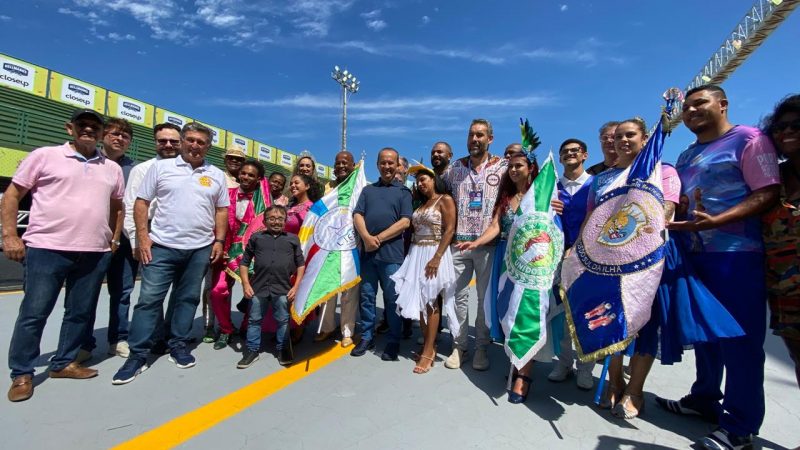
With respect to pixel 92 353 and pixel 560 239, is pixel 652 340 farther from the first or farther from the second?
pixel 92 353

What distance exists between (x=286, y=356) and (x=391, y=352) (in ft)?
2.95

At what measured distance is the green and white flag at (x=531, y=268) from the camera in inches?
108

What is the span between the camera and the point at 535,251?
9.33 feet

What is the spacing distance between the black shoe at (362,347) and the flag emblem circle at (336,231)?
0.89 m

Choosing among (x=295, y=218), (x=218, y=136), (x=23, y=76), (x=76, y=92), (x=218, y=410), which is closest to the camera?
(x=218, y=410)

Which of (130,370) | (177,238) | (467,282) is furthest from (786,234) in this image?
(130,370)

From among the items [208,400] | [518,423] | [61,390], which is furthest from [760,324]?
[61,390]

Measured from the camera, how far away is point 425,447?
2.10 meters

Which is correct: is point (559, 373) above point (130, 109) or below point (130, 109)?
below

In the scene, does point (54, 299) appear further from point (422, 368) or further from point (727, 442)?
point (727, 442)

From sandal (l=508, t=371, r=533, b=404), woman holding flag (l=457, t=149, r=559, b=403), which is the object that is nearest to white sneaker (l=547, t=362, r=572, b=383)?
sandal (l=508, t=371, r=533, b=404)

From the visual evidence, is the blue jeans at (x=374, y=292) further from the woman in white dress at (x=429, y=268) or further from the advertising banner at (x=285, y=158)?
the advertising banner at (x=285, y=158)

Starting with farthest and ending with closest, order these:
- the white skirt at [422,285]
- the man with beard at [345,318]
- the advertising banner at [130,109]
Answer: the advertising banner at [130,109] → the man with beard at [345,318] → the white skirt at [422,285]

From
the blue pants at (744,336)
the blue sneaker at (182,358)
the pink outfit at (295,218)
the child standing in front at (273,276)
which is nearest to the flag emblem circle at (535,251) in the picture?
the blue pants at (744,336)
